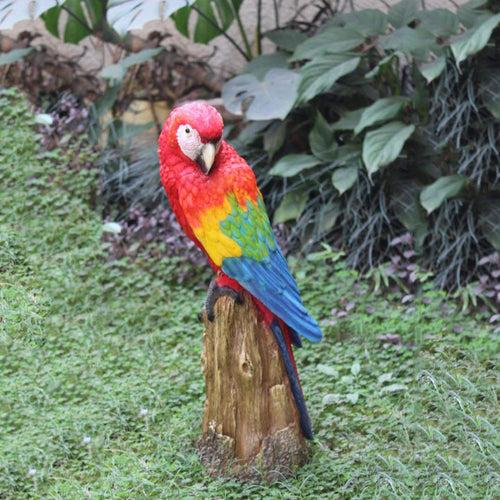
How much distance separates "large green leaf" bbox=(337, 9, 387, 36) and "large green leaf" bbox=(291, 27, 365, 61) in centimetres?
7

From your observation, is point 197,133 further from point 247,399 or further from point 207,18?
point 207,18

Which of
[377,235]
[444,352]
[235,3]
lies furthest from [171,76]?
[444,352]

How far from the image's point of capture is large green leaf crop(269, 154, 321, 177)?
5.77 m

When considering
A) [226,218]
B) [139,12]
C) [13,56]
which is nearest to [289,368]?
[226,218]

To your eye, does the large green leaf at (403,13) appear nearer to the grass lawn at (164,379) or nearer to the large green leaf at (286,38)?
the large green leaf at (286,38)

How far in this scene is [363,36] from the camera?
5.89 metres

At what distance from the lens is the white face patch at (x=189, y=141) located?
3.95 m

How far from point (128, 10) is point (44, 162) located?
1.19 meters

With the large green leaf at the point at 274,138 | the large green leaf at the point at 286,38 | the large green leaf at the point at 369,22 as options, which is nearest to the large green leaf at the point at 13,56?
the large green leaf at the point at 286,38

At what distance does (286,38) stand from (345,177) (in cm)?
105

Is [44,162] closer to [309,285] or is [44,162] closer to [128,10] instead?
[128,10]

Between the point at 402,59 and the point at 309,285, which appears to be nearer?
the point at 309,285

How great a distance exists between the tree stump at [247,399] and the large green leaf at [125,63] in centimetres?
257

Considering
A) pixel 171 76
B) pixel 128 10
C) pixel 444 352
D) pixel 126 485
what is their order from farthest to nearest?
pixel 171 76, pixel 128 10, pixel 444 352, pixel 126 485
